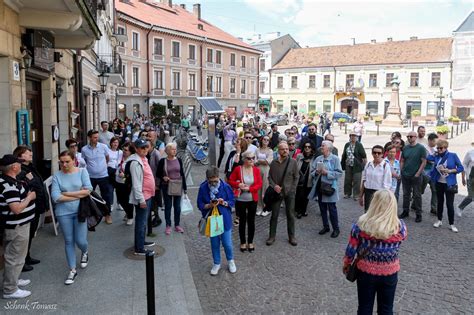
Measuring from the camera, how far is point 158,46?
42938 millimetres

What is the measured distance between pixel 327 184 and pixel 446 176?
7.84ft

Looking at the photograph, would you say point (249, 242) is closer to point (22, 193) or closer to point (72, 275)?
point (72, 275)

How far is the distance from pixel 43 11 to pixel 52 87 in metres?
2.55

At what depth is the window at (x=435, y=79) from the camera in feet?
177

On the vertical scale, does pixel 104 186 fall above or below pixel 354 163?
below

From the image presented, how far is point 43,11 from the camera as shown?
687 centimetres

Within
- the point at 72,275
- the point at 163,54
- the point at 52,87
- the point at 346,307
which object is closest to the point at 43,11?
the point at 52,87

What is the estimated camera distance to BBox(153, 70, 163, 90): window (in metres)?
43.0

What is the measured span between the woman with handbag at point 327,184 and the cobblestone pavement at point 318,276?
1.02 ft

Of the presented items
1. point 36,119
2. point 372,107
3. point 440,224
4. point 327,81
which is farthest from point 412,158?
point 327,81

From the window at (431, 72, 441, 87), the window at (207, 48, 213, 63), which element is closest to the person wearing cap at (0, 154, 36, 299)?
the window at (207, 48, 213, 63)

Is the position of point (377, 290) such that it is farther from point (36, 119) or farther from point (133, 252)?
point (36, 119)

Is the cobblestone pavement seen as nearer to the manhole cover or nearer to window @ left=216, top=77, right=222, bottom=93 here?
the manhole cover

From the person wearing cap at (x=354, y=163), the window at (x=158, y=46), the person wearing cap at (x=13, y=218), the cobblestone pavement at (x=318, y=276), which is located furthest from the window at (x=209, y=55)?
the person wearing cap at (x=13, y=218)
